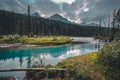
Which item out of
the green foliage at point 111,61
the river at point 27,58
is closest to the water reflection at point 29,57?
the river at point 27,58

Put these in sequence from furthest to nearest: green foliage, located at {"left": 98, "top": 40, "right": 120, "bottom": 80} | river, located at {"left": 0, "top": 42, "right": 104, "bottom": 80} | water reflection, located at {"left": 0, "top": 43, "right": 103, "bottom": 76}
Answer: water reflection, located at {"left": 0, "top": 43, "right": 103, "bottom": 76} → river, located at {"left": 0, "top": 42, "right": 104, "bottom": 80} → green foliage, located at {"left": 98, "top": 40, "right": 120, "bottom": 80}

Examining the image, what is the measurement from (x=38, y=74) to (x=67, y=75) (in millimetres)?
3692

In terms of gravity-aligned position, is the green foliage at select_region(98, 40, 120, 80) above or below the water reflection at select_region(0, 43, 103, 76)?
above

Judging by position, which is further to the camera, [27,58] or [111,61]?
[27,58]

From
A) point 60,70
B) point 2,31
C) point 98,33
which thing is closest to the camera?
point 60,70

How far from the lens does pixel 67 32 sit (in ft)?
607

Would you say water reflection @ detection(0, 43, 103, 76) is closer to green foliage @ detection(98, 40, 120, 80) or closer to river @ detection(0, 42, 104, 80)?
river @ detection(0, 42, 104, 80)

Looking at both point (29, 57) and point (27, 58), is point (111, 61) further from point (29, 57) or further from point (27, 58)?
point (29, 57)

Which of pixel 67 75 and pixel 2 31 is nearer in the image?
pixel 67 75

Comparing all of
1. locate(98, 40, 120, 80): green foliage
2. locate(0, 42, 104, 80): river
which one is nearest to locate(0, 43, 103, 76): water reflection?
locate(0, 42, 104, 80): river

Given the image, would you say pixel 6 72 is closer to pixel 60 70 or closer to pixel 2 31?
pixel 60 70

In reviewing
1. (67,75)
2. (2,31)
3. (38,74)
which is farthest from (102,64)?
(2,31)

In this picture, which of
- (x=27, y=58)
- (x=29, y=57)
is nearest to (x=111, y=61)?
(x=27, y=58)

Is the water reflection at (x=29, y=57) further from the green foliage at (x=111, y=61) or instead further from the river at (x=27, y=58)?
the green foliage at (x=111, y=61)
